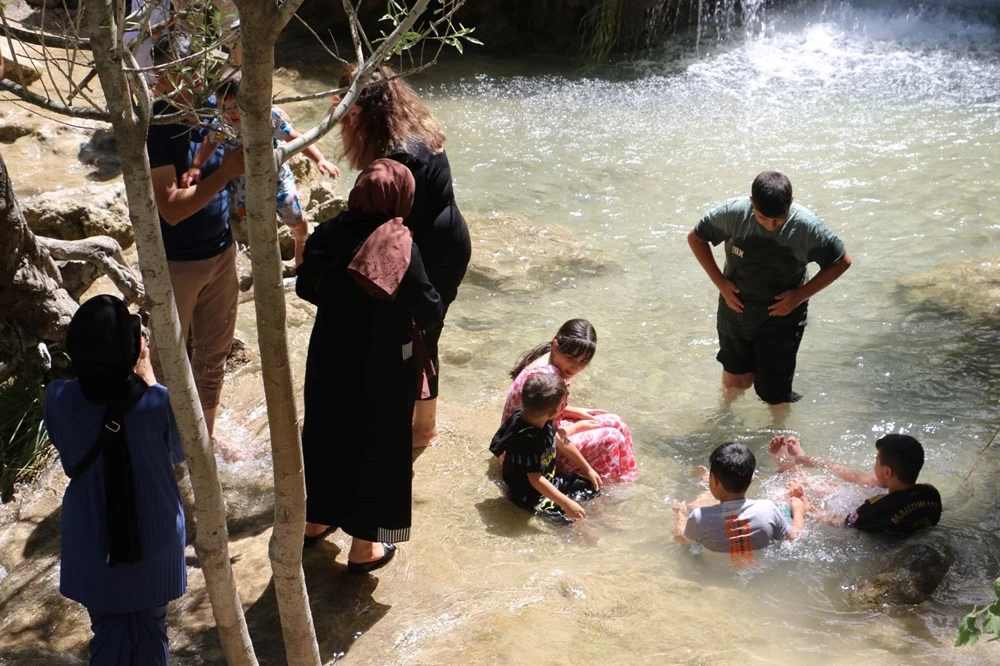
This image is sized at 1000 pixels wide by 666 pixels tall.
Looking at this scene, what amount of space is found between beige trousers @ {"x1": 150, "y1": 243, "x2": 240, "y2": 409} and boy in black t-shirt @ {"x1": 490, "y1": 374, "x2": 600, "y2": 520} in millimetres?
1259

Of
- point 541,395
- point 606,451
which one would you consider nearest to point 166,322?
point 541,395

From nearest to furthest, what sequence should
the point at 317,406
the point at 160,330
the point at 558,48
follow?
the point at 160,330
the point at 317,406
the point at 558,48

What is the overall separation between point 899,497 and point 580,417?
149 cm

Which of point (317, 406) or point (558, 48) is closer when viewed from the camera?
point (317, 406)

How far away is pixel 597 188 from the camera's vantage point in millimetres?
9320

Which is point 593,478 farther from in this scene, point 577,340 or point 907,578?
point 907,578

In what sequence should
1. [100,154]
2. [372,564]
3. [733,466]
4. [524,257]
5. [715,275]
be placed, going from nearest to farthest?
1. [372,564]
2. [733,466]
3. [715,275]
4. [524,257]
5. [100,154]

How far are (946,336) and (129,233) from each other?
17.9 ft

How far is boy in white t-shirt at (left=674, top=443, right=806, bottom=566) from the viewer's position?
13.7 feet

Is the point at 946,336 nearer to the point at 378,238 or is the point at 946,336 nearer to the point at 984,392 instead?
the point at 984,392

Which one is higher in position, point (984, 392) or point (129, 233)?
point (129, 233)

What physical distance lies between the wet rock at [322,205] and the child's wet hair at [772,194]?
358cm

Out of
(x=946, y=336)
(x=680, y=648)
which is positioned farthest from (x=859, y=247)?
(x=680, y=648)

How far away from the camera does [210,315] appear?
432 centimetres
